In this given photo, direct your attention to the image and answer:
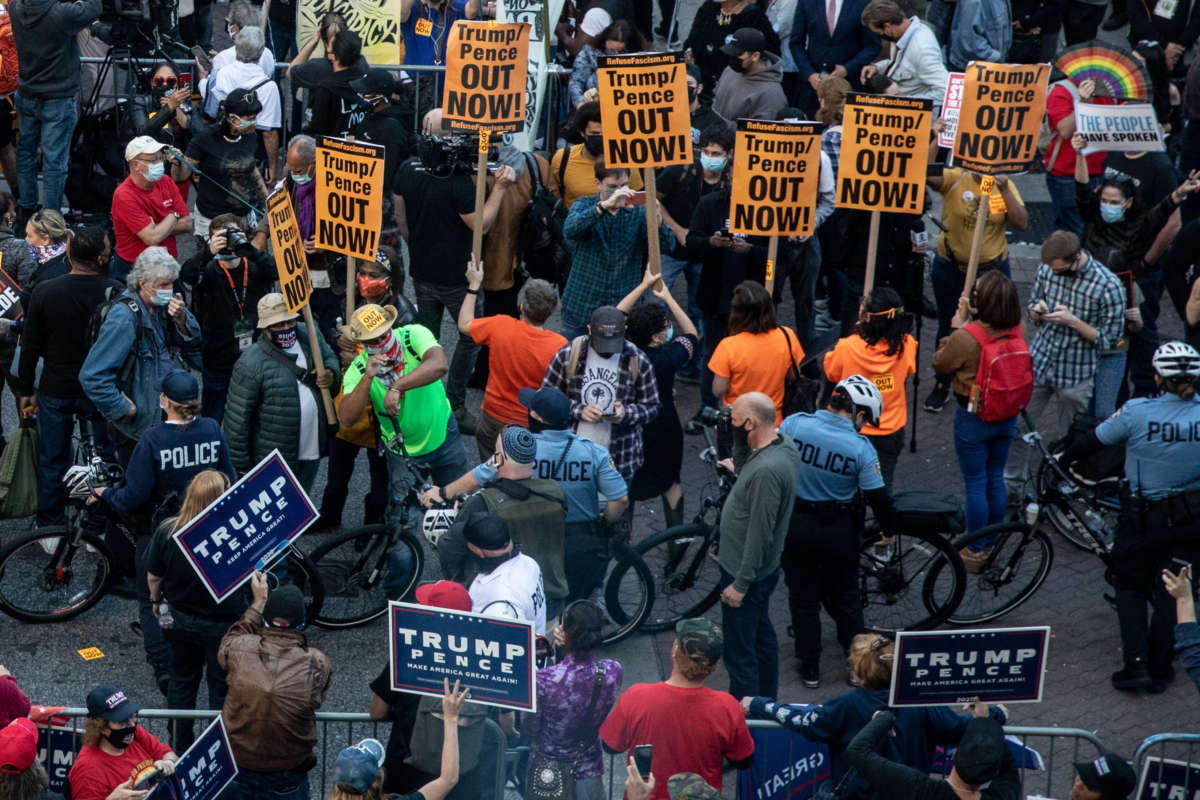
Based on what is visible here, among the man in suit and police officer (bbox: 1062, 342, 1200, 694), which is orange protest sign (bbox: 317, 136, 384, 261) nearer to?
police officer (bbox: 1062, 342, 1200, 694)

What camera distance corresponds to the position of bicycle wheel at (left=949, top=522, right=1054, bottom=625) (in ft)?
31.4

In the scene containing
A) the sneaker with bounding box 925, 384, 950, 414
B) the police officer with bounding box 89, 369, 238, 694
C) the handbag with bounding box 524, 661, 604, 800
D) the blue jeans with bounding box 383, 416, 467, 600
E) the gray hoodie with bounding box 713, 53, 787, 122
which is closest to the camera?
the handbag with bounding box 524, 661, 604, 800

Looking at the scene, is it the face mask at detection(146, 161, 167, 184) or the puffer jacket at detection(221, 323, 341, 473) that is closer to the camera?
the puffer jacket at detection(221, 323, 341, 473)

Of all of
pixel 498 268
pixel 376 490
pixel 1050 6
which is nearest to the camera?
pixel 376 490

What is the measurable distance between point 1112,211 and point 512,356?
4.45 metres

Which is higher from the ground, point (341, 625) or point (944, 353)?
point (944, 353)

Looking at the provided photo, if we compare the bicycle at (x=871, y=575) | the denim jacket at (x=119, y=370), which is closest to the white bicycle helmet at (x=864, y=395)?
the bicycle at (x=871, y=575)

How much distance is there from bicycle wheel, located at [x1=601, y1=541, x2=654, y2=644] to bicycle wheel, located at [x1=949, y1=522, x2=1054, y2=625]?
6.10 ft

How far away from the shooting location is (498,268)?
11.6m

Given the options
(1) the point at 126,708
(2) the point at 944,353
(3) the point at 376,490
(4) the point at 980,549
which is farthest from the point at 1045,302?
(1) the point at 126,708

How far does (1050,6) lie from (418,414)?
950 centimetres

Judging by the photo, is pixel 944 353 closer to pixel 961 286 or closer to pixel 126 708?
pixel 961 286

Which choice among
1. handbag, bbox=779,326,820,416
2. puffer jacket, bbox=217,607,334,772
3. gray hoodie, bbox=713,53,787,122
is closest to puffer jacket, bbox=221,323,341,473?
puffer jacket, bbox=217,607,334,772

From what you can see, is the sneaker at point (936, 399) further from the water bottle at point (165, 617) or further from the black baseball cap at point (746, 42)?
the water bottle at point (165, 617)
